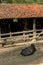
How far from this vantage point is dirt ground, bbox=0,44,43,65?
52.1 feet

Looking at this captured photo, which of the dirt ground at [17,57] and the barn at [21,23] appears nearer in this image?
the dirt ground at [17,57]

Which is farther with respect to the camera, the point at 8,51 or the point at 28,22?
the point at 28,22

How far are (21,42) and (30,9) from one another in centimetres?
388

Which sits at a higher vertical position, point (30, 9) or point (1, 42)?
point (30, 9)

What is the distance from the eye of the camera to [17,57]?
1723cm

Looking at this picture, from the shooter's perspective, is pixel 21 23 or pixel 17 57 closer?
pixel 17 57

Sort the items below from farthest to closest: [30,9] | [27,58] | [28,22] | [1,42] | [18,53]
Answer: [28,22], [30,9], [1,42], [18,53], [27,58]

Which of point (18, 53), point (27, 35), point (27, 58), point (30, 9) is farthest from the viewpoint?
point (30, 9)

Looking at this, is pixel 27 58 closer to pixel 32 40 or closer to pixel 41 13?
pixel 32 40

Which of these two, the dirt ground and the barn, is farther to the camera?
the barn

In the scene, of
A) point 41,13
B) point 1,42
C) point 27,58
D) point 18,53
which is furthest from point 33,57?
point 41,13

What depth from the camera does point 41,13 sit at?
918 inches

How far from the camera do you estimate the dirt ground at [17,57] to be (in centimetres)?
1588

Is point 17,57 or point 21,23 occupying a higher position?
point 17,57
